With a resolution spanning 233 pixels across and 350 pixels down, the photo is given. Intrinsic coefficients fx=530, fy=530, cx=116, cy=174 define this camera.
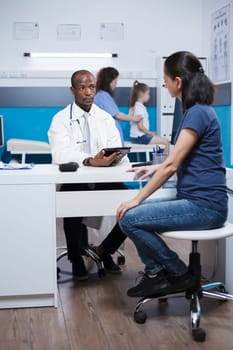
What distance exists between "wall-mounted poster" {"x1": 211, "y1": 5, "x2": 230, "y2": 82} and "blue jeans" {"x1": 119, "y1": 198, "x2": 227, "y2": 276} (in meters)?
3.23

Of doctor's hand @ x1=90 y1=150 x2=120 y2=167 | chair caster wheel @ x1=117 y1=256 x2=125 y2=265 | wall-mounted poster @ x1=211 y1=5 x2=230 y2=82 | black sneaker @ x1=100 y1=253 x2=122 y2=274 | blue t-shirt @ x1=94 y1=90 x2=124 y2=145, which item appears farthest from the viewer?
wall-mounted poster @ x1=211 y1=5 x2=230 y2=82

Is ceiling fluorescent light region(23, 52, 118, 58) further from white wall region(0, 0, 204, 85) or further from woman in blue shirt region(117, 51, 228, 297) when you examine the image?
woman in blue shirt region(117, 51, 228, 297)

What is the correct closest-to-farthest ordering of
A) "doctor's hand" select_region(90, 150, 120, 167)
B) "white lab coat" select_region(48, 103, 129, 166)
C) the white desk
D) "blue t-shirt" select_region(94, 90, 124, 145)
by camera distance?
the white desk < "doctor's hand" select_region(90, 150, 120, 167) < "white lab coat" select_region(48, 103, 129, 166) < "blue t-shirt" select_region(94, 90, 124, 145)

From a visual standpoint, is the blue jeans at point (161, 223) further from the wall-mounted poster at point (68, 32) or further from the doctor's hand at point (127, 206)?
the wall-mounted poster at point (68, 32)

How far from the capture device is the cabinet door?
2.46 m

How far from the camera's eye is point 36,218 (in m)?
2.48

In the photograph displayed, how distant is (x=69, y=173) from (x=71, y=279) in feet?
2.61

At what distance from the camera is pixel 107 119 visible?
321cm

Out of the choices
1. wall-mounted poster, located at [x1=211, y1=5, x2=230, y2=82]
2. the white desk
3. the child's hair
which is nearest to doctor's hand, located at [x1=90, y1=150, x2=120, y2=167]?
the white desk

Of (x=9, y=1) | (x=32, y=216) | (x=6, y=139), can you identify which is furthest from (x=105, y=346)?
(x=9, y=1)

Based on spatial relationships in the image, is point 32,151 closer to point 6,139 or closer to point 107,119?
point 6,139

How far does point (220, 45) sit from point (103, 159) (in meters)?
3.24

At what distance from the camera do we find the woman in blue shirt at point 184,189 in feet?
7.14

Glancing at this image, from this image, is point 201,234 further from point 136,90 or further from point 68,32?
point 68,32
